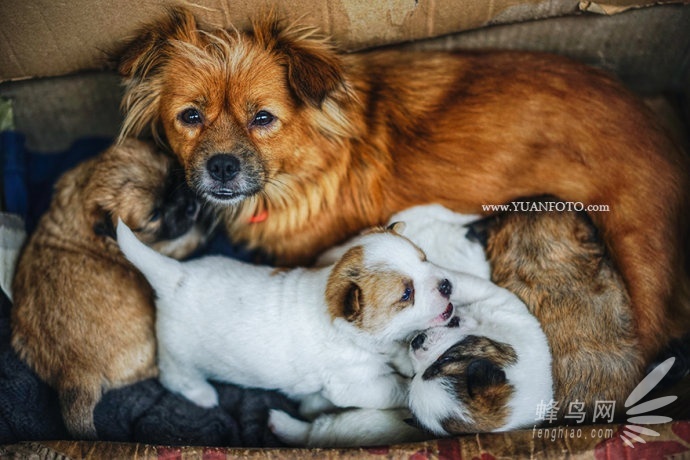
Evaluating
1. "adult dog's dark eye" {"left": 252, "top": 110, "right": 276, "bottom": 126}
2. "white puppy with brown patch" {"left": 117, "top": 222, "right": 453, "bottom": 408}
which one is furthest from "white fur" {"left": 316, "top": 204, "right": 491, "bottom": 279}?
"adult dog's dark eye" {"left": 252, "top": 110, "right": 276, "bottom": 126}

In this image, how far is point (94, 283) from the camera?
8.55 feet

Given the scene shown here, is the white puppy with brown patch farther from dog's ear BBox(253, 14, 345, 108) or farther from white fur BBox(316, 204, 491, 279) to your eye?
dog's ear BBox(253, 14, 345, 108)

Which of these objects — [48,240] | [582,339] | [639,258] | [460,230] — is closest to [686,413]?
[582,339]

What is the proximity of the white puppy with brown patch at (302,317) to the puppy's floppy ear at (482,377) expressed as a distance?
9.0 inches

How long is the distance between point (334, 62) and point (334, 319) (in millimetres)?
1037

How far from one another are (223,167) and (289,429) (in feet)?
3.84

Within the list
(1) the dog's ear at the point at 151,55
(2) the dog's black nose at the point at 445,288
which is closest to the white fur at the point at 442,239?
(2) the dog's black nose at the point at 445,288

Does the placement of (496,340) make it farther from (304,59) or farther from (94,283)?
(94,283)

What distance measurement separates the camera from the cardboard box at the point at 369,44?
2.21m

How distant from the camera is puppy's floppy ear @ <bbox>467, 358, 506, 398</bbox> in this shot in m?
2.12

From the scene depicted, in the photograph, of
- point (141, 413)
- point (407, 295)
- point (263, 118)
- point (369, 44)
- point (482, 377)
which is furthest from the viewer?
point (369, 44)

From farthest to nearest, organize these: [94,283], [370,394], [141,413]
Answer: [141,413], [94,283], [370,394]

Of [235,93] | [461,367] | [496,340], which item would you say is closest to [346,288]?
[461,367]

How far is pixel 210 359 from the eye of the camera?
2.56 meters
